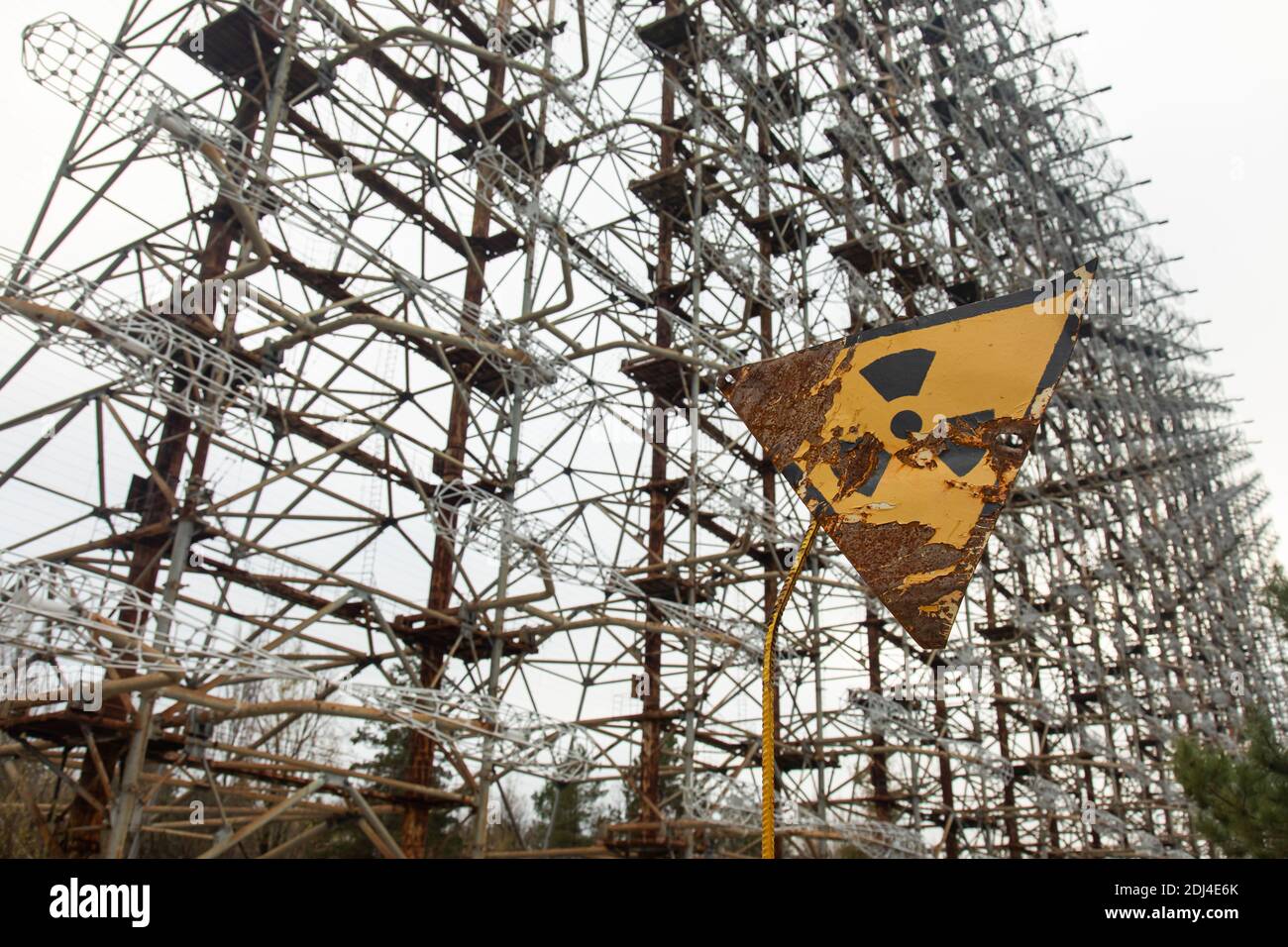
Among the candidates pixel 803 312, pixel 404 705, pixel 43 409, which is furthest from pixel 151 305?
pixel 803 312

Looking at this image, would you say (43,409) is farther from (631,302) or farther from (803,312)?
(803,312)

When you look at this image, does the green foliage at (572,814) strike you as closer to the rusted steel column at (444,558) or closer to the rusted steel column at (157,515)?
the rusted steel column at (444,558)

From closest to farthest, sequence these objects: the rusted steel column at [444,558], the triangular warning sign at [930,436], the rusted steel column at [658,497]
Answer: the triangular warning sign at [930,436]
the rusted steel column at [444,558]
the rusted steel column at [658,497]

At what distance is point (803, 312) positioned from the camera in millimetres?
20469

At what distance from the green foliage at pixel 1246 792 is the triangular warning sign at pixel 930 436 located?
7369mm

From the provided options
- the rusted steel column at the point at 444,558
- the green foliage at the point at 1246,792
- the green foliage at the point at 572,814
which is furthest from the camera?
the green foliage at the point at 572,814

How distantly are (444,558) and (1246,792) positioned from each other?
9.89 metres

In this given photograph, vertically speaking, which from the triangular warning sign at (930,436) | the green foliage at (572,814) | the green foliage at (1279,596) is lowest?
the green foliage at (572,814)

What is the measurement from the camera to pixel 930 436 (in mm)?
3238

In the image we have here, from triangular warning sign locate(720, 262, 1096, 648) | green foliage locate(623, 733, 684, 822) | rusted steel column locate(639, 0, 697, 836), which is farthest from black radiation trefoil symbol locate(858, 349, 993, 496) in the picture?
green foliage locate(623, 733, 684, 822)

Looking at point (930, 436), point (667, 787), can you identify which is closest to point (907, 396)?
point (930, 436)

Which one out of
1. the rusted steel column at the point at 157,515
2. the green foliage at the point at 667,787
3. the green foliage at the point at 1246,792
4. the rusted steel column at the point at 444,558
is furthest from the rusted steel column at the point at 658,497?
the green foliage at the point at 1246,792

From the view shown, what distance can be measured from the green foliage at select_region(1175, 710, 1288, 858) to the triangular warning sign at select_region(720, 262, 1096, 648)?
7.37 meters

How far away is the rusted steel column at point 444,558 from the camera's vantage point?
44.7ft
